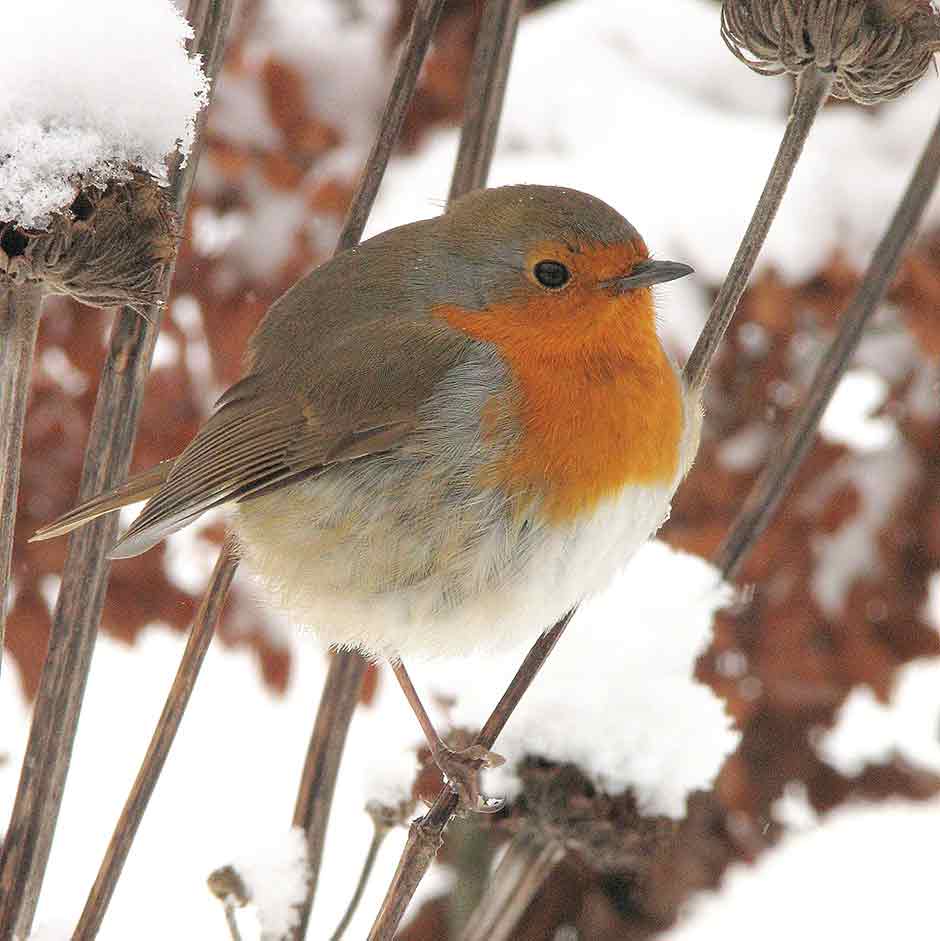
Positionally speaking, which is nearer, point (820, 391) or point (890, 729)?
point (820, 391)

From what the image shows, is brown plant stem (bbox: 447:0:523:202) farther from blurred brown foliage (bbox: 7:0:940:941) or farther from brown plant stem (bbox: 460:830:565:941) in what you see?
brown plant stem (bbox: 460:830:565:941)

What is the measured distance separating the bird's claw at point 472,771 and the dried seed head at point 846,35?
3.33 ft

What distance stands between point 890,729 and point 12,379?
2998 millimetres

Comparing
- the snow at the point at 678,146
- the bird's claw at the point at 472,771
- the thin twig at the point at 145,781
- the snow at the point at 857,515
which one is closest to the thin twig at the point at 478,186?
the bird's claw at the point at 472,771

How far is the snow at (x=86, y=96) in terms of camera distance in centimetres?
148

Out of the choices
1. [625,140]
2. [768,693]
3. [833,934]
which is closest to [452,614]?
[768,693]

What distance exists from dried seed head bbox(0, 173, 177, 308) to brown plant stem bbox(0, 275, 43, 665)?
31mm

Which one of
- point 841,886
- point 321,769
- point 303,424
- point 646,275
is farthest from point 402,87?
point 841,886

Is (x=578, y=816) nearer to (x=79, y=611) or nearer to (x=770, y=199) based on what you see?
(x=79, y=611)

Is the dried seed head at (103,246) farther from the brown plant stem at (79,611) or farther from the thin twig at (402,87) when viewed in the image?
the thin twig at (402,87)

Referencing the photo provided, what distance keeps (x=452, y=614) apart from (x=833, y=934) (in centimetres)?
247

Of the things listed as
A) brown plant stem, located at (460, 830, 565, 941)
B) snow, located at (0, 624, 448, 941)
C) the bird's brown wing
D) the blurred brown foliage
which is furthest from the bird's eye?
snow, located at (0, 624, 448, 941)

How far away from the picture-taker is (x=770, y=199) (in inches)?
66.6

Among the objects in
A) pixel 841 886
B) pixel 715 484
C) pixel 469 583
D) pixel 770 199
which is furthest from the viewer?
pixel 841 886
